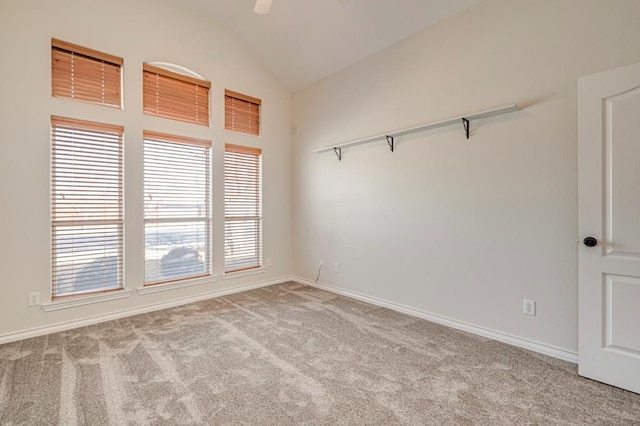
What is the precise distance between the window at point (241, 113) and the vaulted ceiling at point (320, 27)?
656mm

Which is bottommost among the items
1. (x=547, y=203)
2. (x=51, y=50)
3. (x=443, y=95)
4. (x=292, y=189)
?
(x=547, y=203)

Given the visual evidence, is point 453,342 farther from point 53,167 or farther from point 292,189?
point 53,167

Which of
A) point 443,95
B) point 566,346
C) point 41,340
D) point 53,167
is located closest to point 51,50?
point 53,167

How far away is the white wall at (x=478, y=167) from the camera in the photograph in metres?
2.37

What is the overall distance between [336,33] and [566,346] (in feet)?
12.6

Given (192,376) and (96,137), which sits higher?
(96,137)

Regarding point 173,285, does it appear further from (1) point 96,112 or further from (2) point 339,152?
(2) point 339,152

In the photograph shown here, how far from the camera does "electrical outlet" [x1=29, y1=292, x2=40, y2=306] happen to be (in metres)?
2.85

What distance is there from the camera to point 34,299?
286 centimetres

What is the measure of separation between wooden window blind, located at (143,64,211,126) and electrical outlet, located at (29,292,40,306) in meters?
2.13

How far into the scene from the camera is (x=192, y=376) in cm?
217

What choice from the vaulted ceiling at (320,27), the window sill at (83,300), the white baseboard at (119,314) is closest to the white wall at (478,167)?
the vaulted ceiling at (320,27)

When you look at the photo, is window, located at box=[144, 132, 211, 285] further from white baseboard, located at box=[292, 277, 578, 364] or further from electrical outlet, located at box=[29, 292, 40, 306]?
white baseboard, located at box=[292, 277, 578, 364]

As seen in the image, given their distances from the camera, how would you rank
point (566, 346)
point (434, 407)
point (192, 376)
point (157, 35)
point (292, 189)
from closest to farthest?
point (434, 407), point (192, 376), point (566, 346), point (157, 35), point (292, 189)
